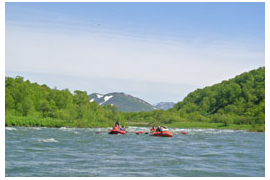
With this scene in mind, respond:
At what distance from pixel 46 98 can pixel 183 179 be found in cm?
11613

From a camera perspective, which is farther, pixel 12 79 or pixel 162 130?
pixel 12 79

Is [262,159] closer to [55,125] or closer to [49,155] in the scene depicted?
[49,155]

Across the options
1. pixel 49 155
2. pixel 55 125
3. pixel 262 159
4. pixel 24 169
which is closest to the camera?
pixel 24 169

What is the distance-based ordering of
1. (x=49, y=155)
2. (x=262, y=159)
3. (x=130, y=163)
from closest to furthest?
1. (x=130, y=163)
2. (x=49, y=155)
3. (x=262, y=159)

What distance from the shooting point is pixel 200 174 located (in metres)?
24.1

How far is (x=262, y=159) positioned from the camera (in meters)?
33.1

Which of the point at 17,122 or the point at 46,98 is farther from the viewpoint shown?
the point at 46,98

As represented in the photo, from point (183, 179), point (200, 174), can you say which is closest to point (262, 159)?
point (200, 174)

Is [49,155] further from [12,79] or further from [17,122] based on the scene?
[12,79]

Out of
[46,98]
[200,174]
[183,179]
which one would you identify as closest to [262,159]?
[200,174]
